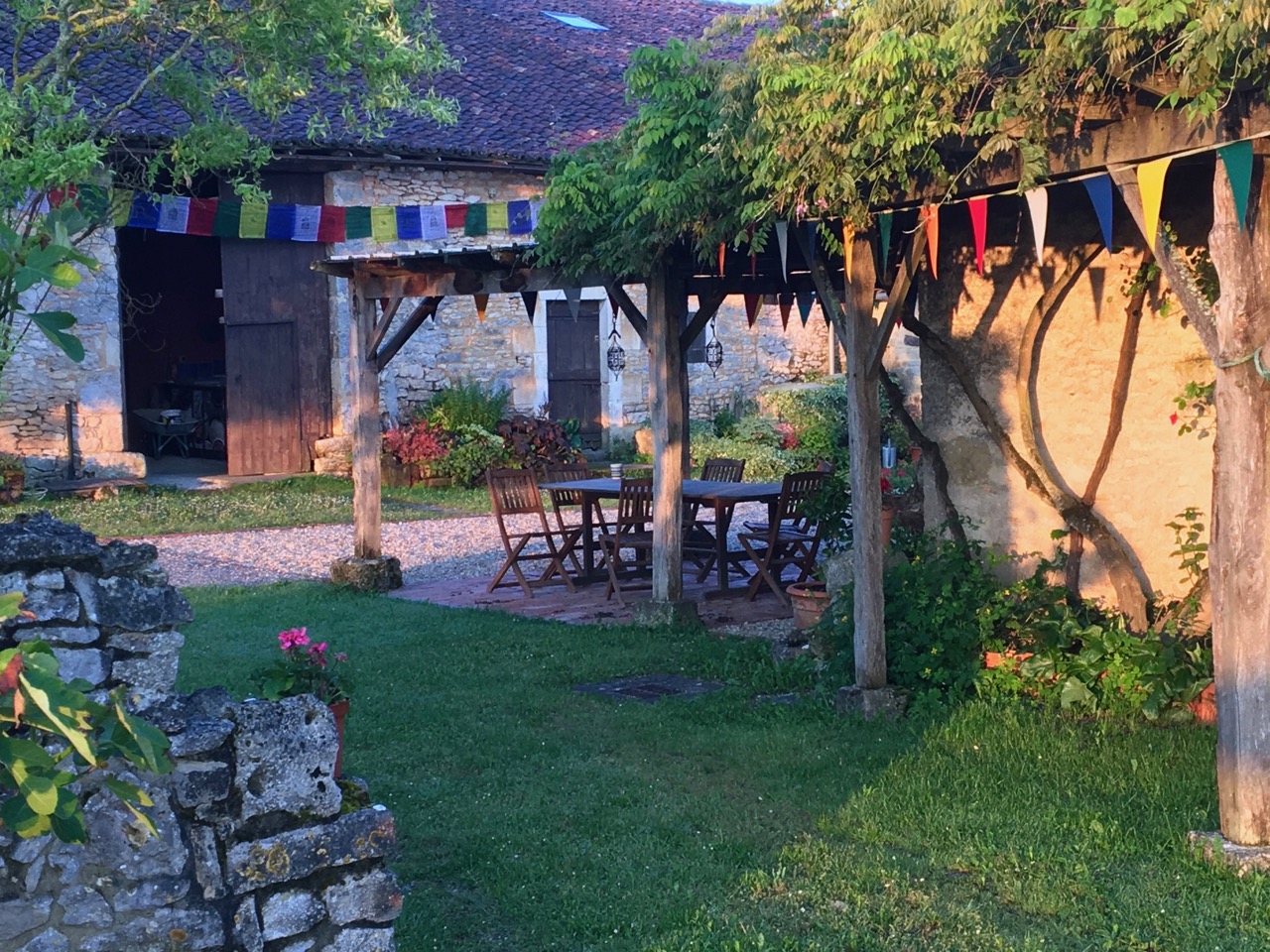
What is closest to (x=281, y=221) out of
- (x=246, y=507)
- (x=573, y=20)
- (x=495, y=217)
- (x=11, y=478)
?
(x=246, y=507)

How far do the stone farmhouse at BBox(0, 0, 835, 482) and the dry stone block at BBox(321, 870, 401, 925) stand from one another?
10.5 m

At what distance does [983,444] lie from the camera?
691 cm

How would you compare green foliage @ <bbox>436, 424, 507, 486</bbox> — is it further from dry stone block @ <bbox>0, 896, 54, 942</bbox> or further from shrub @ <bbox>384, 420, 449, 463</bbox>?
dry stone block @ <bbox>0, 896, 54, 942</bbox>

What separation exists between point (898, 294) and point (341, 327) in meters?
12.0

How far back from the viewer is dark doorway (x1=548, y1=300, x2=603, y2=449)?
18.6 meters

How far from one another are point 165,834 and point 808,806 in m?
2.66

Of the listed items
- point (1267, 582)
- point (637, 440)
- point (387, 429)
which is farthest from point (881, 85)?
point (637, 440)

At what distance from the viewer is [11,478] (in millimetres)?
14008

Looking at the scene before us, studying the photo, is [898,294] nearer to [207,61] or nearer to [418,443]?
[207,61]

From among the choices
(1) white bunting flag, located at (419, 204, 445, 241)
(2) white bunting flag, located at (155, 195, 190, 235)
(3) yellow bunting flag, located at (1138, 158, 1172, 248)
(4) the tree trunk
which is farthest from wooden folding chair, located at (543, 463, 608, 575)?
(4) the tree trunk

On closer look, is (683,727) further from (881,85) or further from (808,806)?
(881,85)

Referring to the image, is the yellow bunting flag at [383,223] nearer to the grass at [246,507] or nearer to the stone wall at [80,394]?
the grass at [246,507]

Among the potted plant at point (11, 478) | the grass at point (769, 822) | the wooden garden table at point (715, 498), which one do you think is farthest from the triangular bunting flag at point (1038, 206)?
the potted plant at point (11, 478)

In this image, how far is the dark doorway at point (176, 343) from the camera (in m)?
19.5
